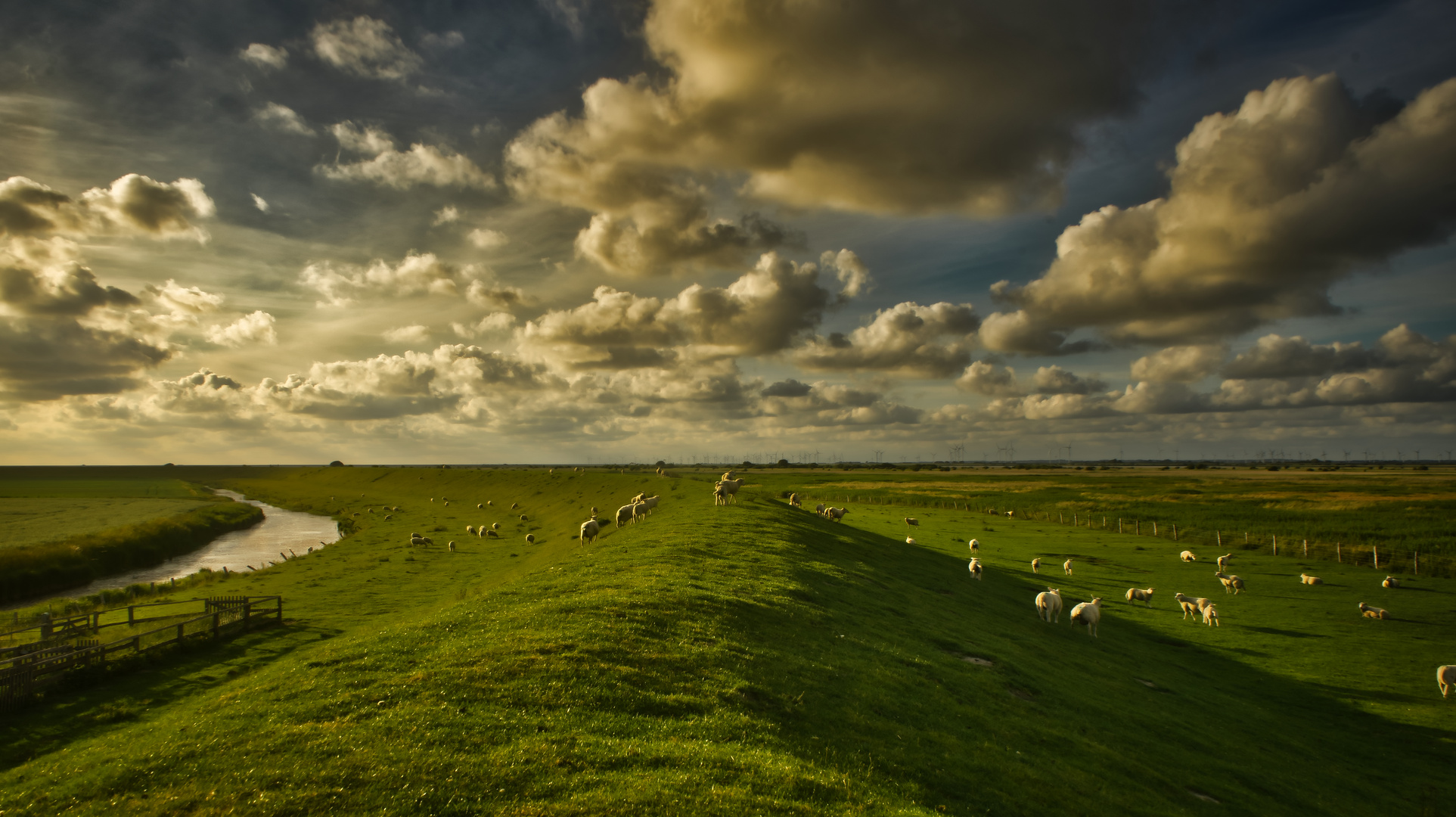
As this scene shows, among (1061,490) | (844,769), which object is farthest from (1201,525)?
(844,769)

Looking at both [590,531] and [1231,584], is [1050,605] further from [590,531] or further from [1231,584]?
[590,531]

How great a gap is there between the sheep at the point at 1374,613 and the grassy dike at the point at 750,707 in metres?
0.78

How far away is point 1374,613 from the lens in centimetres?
3872

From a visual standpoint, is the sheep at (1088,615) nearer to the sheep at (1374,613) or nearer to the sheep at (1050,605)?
the sheep at (1050,605)

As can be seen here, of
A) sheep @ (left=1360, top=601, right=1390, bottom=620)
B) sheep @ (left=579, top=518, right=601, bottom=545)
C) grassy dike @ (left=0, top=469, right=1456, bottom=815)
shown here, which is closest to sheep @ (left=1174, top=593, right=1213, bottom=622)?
grassy dike @ (left=0, top=469, right=1456, bottom=815)

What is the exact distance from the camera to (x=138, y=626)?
34688mm

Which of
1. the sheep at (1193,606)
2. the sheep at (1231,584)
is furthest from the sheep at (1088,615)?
the sheep at (1231,584)

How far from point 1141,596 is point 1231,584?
9.97 m

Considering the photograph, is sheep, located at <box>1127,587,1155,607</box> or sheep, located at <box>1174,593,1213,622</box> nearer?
sheep, located at <box>1174,593,1213,622</box>

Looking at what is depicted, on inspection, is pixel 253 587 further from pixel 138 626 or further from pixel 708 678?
pixel 708 678

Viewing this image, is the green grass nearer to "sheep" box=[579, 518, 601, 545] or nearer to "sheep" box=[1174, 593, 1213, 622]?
"sheep" box=[579, 518, 601, 545]

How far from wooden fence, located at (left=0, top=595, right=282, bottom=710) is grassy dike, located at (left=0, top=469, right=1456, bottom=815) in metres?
1.23

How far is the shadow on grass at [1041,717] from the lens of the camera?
548 inches

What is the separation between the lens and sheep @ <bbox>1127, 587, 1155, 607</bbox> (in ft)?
141
